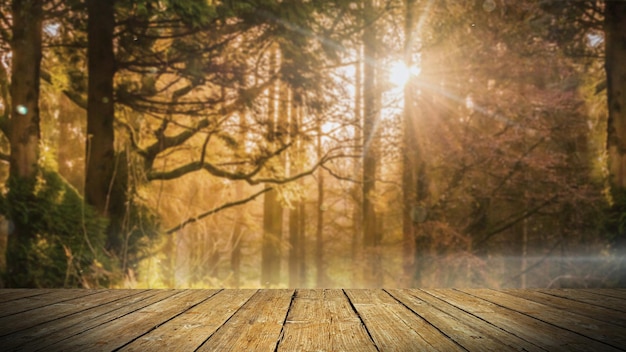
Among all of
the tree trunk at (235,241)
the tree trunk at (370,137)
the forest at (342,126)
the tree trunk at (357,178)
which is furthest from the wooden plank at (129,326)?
the tree trunk at (235,241)

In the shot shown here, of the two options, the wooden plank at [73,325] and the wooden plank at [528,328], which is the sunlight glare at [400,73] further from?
the wooden plank at [73,325]

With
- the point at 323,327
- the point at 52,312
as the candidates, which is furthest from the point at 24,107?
the point at 323,327

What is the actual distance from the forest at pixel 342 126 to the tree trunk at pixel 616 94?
0.02 m

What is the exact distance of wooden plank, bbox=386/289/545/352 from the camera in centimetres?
Result: 164

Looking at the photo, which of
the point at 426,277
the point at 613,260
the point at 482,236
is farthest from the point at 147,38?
the point at 613,260

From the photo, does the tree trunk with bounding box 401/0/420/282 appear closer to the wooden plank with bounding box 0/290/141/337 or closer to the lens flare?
the wooden plank with bounding box 0/290/141/337

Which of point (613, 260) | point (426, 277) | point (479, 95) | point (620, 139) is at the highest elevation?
point (479, 95)

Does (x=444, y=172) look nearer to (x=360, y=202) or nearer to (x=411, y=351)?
(x=360, y=202)

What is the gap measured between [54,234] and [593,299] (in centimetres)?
631

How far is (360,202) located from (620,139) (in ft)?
20.3

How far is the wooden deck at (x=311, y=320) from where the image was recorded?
5.44 feet

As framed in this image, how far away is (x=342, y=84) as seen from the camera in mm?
10266

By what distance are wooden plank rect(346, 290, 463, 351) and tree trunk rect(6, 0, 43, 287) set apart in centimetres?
581

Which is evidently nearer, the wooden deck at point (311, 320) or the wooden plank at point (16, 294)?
the wooden deck at point (311, 320)
